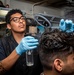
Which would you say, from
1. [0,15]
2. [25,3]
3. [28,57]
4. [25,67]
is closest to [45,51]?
[28,57]

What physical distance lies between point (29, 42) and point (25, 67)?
44 cm

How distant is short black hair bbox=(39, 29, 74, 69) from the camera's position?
1.24 meters

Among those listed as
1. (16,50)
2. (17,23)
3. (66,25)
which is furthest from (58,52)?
(17,23)

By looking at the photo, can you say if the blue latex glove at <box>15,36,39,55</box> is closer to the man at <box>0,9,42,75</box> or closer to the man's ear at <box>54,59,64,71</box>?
the man at <box>0,9,42,75</box>

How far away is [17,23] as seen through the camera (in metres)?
2.15

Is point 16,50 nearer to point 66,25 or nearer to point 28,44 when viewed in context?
point 28,44

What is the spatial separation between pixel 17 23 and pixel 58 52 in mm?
1010

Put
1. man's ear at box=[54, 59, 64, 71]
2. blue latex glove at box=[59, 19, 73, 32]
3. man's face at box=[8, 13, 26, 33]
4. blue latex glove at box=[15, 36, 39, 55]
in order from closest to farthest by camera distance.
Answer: man's ear at box=[54, 59, 64, 71] < blue latex glove at box=[59, 19, 73, 32] < blue latex glove at box=[15, 36, 39, 55] < man's face at box=[8, 13, 26, 33]

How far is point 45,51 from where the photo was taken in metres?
1.33

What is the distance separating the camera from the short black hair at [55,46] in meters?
1.24

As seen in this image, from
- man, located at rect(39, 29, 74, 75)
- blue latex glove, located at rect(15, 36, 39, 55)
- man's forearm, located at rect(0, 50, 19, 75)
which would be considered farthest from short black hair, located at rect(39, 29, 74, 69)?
man's forearm, located at rect(0, 50, 19, 75)

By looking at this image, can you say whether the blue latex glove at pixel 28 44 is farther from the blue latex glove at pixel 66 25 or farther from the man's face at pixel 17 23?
the man's face at pixel 17 23

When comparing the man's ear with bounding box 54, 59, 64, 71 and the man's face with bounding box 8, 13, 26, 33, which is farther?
the man's face with bounding box 8, 13, 26, 33

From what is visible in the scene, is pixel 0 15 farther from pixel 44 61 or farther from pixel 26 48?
pixel 44 61
